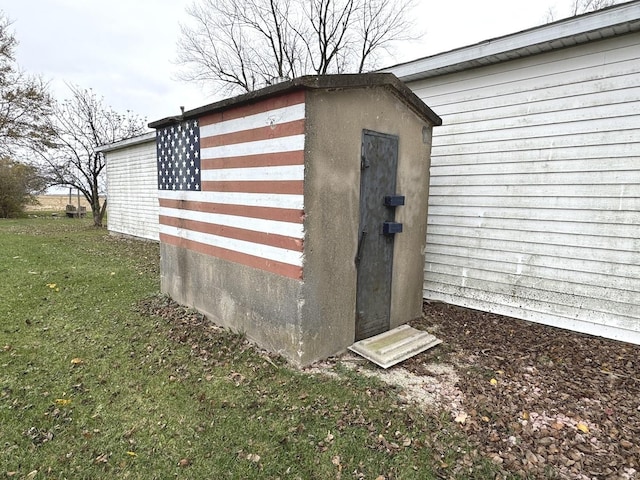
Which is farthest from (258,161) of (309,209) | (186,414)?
(186,414)

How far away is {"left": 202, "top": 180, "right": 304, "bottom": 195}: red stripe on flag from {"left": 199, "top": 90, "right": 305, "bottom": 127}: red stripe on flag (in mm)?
664

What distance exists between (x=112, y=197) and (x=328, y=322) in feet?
43.1

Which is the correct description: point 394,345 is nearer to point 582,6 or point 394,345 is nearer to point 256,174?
point 256,174

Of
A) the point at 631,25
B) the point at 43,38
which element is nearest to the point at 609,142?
the point at 631,25

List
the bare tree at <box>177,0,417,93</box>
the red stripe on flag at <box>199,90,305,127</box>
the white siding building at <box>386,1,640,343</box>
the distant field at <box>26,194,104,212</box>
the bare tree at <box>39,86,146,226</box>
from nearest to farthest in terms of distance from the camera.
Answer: the red stripe on flag at <box>199,90,305,127</box>, the white siding building at <box>386,1,640,343</box>, the bare tree at <box>39,86,146,226</box>, the bare tree at <box>177,0,417,93</box>, the distant field at <box>26,194,104,212</box>

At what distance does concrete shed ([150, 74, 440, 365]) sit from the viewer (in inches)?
121

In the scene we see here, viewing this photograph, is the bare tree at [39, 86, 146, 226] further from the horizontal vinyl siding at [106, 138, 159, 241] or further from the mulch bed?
the mulch bed

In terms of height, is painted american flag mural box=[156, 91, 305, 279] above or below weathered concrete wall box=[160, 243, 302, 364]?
above

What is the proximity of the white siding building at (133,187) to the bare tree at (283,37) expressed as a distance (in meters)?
10.00

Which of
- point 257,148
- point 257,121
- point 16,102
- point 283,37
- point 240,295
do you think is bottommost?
point 240,295

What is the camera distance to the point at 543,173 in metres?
4.35

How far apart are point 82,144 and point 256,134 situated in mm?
16208

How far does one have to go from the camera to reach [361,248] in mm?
3514

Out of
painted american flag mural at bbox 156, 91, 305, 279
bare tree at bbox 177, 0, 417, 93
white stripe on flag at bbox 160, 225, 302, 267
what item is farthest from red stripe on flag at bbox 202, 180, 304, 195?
bare tree at bbox 177, 0, 417, 93
